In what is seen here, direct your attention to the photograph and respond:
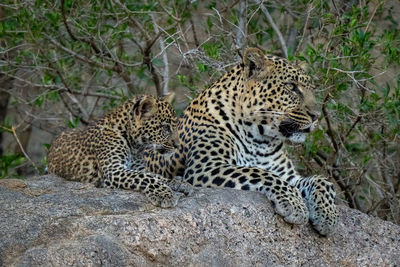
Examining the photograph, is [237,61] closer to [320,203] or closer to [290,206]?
[320,203]

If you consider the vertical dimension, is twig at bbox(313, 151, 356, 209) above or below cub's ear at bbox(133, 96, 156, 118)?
below

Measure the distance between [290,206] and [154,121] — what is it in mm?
2330

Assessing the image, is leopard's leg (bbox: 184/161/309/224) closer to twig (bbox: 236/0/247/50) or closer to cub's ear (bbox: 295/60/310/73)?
cub's ear (bbox: 295/60/310/73)

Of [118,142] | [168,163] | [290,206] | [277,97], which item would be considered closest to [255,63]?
[277,97]

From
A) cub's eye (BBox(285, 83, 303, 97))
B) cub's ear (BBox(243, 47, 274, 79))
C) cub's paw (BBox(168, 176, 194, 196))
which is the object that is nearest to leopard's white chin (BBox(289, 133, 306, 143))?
cub's eye (BBox(285, 83, 303, 97))

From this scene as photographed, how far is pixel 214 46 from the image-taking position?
→ 995 cm

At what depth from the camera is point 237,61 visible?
1034 cm

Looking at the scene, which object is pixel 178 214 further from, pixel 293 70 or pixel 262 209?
pixel 293 70

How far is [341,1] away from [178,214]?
5.88 meters

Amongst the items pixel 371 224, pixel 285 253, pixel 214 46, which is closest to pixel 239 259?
pixel 285 253

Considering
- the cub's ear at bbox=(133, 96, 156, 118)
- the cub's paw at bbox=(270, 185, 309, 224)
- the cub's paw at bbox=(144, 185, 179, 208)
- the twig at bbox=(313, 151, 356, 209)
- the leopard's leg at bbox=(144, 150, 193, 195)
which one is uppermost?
the cub's ear at bbox=(133, 96, 156, 118)

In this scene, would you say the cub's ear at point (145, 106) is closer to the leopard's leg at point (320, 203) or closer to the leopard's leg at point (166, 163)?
the leopard's leg at point (166, 163)

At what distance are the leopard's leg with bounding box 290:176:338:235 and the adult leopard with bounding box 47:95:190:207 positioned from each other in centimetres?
169

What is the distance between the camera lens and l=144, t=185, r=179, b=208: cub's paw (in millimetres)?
6902
